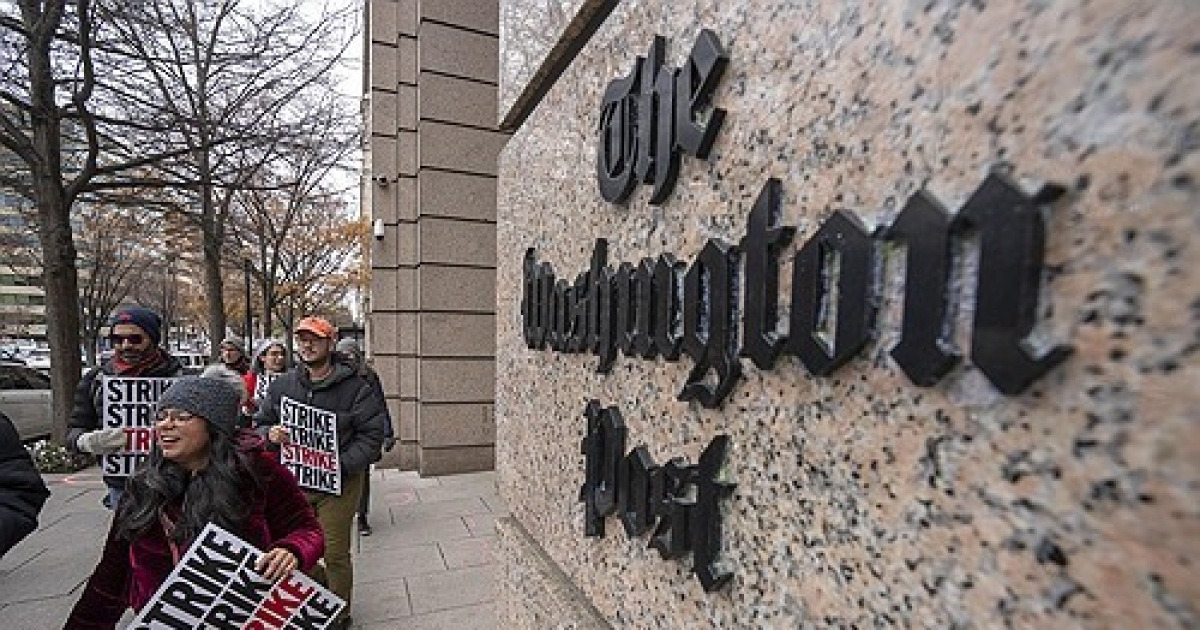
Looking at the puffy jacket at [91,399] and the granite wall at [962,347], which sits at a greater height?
the granite wall at [962,347]

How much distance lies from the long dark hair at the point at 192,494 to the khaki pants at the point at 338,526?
125 centimetres

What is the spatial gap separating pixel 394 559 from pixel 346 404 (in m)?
1.96

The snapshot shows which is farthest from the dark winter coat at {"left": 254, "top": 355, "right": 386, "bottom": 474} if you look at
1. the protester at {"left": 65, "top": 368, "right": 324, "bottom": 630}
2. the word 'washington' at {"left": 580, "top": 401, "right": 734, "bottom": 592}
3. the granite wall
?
the granite wall

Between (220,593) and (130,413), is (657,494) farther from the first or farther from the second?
(130,413)

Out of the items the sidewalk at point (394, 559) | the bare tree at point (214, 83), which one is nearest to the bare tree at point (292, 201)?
the bare tree at point (214, 83)

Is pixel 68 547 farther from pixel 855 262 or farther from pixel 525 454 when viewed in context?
pixel 855 262

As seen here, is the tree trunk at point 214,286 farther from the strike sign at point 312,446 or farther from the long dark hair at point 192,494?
the long dark hair at point 192,494

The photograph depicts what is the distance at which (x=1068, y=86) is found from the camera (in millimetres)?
522

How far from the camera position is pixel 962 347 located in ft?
1.97

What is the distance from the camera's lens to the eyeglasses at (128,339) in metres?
3.27

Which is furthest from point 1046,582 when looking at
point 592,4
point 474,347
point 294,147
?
point 294,147

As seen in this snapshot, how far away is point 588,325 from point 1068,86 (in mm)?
1115

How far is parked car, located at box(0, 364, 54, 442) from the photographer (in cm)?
966

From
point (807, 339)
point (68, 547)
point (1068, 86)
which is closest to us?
point (1068, 86)
